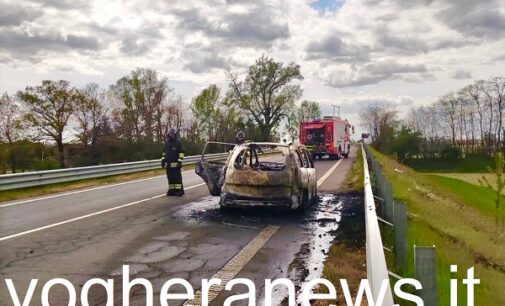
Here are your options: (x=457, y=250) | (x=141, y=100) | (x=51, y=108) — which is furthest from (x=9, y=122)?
(x=457, y=250)

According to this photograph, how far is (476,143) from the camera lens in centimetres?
8475

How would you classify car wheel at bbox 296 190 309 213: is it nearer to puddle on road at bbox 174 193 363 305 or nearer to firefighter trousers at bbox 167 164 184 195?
puddle on road at bbox 174 193 363 305

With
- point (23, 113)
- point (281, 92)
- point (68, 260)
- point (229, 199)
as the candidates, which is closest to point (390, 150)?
point (281, 92)

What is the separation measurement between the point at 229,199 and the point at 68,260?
14.1 feet

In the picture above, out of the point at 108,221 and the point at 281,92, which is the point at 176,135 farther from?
the point at 281,92

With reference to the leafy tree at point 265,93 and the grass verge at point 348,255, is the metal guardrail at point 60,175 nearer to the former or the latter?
the grass verge at point 348,255

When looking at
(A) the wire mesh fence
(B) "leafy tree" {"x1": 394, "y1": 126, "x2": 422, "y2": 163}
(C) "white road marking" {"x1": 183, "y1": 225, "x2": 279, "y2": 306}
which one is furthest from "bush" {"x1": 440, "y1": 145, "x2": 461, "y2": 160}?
(C) "white road marking" {"x1": 183, "y1": 225, "x2": 279, "y2": 306}

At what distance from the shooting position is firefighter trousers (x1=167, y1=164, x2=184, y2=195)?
45.6ft

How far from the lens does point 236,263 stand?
659 centimetres

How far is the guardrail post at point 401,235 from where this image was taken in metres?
5.66

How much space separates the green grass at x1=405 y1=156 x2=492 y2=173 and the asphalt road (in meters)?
68.6

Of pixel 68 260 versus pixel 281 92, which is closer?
pixel 68 260

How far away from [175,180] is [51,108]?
34367 mm

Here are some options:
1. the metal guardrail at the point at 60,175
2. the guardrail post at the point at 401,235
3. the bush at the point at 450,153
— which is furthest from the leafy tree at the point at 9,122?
the bush at the point at 450,153
